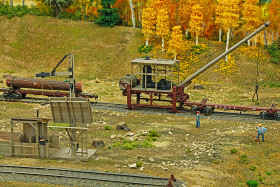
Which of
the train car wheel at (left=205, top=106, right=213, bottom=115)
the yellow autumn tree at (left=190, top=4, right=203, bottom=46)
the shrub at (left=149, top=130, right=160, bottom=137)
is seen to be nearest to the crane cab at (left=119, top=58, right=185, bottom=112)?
the train car wheel at (left=205, top=106, right=213, bottom=115)

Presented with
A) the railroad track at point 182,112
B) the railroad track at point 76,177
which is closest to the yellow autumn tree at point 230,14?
the railroad track at point 182,112

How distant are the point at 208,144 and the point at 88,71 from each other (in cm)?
2880

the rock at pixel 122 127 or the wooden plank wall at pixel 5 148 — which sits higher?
the rock at pixel 122 127

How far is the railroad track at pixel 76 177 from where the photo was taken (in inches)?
763

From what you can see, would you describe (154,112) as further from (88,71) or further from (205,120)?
(88,71)

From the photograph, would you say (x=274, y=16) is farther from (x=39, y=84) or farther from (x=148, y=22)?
(x=39, y=84)

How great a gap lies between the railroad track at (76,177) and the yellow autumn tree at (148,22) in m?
35.3

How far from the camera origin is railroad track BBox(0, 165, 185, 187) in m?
19.4

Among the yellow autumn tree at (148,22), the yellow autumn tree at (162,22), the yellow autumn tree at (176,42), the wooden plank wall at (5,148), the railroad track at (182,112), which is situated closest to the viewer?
the wooden plank wall at (5,148)

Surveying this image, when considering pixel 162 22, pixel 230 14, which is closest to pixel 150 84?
pixel 162 22

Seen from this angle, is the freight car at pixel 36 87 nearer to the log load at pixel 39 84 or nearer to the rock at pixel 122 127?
the log load at pixel 39 84

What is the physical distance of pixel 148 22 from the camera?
53438mm

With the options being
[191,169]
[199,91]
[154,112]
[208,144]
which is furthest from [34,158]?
[199,91]

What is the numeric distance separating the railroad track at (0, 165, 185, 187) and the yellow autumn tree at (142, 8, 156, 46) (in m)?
35.3
